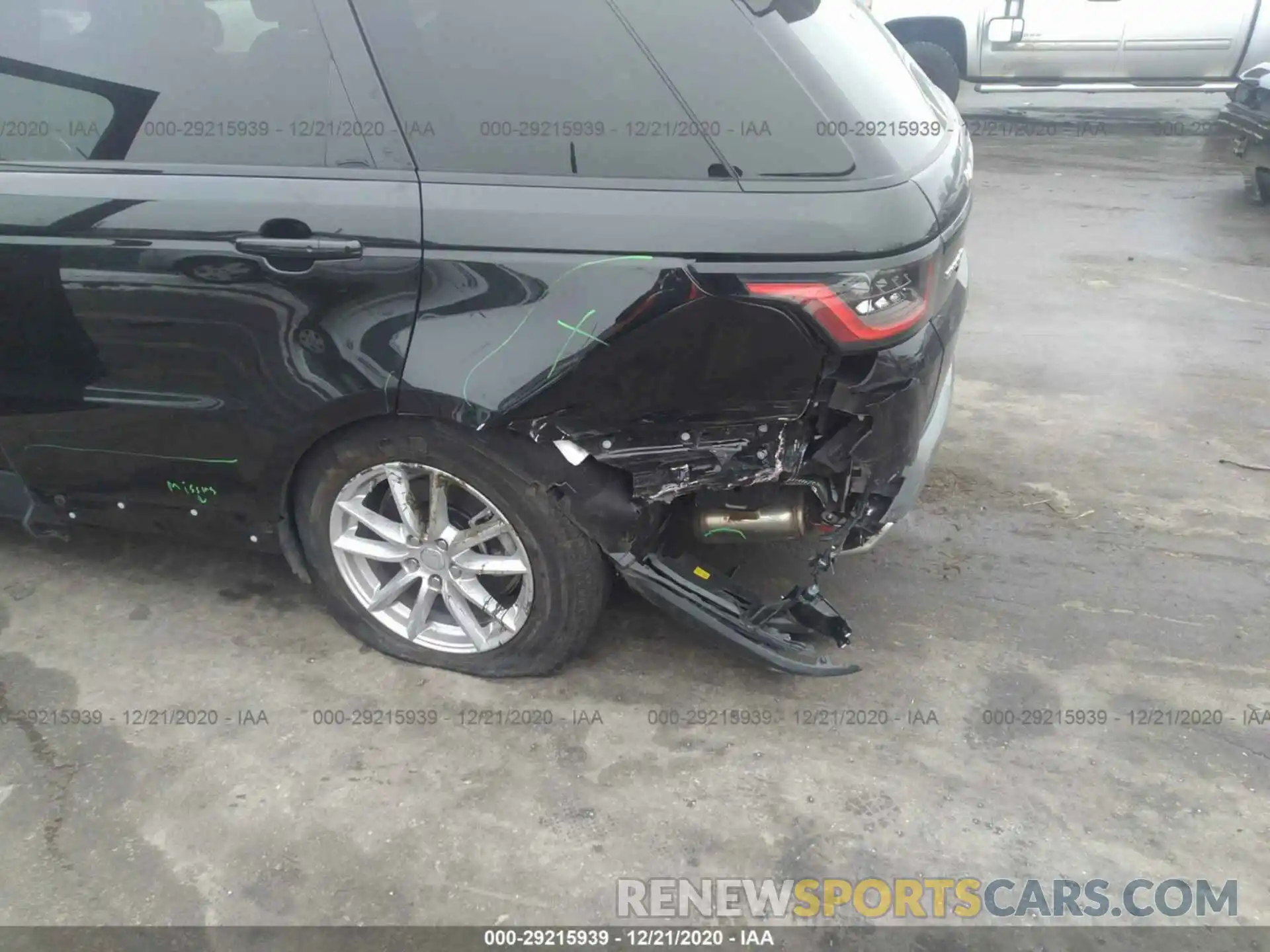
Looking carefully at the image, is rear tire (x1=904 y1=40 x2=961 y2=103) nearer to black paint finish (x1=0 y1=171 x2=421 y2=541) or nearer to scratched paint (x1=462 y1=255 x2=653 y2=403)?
scratched paint (x1=462 y1=255 x2=653 y2=403)

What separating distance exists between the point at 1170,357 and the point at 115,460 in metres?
4.55

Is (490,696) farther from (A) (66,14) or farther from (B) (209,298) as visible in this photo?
(A) (66,14)

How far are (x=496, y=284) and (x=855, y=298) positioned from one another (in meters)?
0.83

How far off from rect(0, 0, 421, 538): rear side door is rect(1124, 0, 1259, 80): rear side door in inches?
366

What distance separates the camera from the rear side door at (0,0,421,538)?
7.75 ft

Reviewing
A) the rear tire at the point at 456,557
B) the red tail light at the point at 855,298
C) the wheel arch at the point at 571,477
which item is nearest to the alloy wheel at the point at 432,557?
the rear tire at the point at 456,557

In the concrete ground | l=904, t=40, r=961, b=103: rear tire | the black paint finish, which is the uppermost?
the black paint finish

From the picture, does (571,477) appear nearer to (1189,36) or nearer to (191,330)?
(191,330)

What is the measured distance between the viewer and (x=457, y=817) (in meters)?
2.38

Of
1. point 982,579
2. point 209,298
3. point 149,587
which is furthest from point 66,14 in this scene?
point 982,579

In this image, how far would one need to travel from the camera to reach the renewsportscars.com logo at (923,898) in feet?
7.11

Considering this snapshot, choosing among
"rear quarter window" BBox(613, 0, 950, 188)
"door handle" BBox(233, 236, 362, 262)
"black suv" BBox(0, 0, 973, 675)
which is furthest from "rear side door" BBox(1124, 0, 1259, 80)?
"door handle" BBox(233, 236, 362, 262)

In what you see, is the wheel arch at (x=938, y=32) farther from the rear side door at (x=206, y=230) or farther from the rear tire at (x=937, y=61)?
the rear side door at (x=206, y=230)

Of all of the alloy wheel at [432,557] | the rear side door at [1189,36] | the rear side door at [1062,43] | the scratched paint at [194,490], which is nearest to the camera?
the alloy wheel at [432,557]
